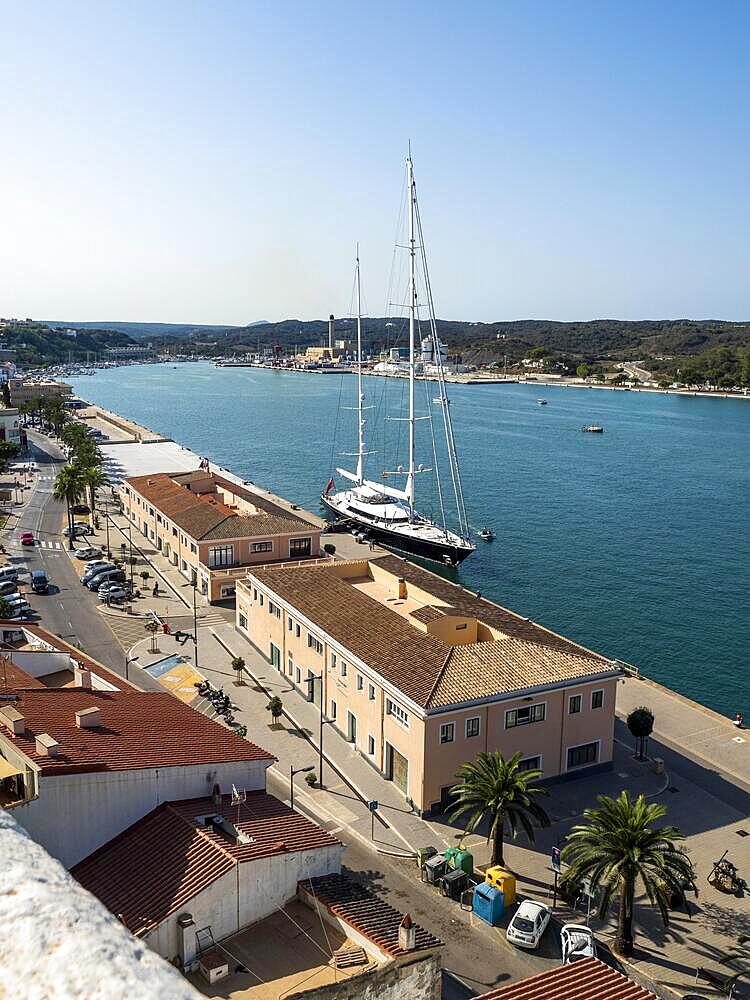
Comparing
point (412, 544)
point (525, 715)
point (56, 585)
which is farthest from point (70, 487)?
point (525, 715)

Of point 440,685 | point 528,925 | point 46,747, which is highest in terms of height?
point 46,747

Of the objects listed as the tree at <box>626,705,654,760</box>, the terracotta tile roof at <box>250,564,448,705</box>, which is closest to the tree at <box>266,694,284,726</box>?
the terracotta tile roof at <box>250,564,448,705</box>

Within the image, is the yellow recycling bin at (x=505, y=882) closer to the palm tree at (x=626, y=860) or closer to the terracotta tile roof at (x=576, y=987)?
the palm tree at (x=626, y=860)

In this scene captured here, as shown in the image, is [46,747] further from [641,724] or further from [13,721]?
[641,724]

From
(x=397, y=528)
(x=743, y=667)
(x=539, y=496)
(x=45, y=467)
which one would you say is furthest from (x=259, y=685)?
(x=45, y=467)

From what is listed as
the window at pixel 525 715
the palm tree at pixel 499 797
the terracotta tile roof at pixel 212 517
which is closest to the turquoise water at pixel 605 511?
the terracotta tile roof at pixel 212 517

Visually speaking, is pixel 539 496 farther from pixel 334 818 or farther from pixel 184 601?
pixel 334 818

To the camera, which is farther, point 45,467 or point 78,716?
point 45,467
